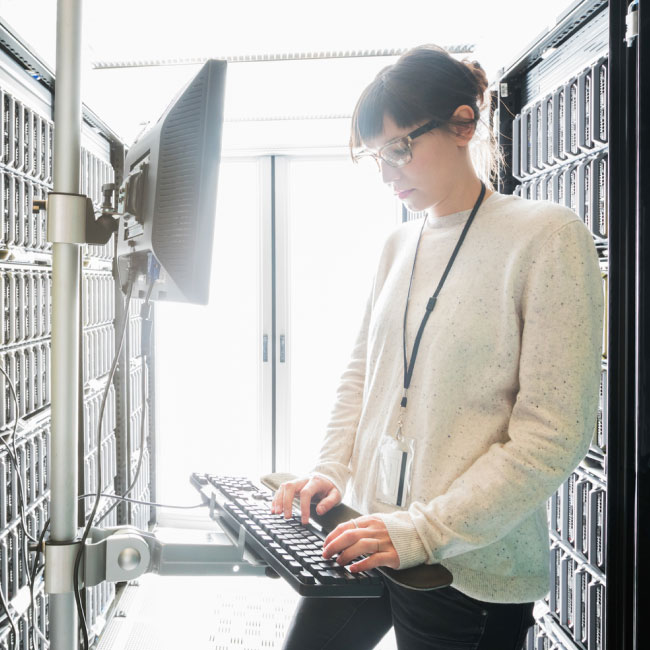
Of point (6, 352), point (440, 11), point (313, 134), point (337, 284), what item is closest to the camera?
point (6, 352)

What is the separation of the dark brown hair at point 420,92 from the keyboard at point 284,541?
612mm

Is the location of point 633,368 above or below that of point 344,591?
above

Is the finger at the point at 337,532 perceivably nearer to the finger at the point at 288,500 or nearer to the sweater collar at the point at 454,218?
the finger at the point at 288,500

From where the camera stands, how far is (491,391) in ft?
2.48

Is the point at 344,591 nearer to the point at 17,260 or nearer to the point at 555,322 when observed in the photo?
the point at 555,322

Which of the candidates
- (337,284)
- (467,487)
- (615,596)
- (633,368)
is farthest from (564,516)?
(337,284)

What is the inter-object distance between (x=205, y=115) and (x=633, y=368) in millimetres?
848

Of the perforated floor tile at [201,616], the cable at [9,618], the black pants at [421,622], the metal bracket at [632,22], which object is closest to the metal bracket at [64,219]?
the black pants at [421,622]

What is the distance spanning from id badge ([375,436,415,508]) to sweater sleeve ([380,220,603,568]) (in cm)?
11

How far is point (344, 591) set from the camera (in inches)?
22.5

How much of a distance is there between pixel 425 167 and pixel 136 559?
68 cm

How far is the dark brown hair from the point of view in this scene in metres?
0.83

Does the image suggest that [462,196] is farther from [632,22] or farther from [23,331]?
[23,331]

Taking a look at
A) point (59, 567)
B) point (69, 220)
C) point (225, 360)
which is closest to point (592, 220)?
point (69, 220)
